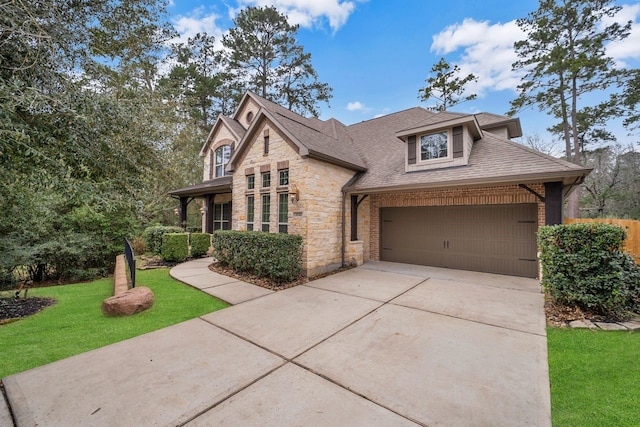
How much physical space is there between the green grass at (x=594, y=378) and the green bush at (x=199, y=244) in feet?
38.1

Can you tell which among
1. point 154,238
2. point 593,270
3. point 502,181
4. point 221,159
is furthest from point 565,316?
point 221,159

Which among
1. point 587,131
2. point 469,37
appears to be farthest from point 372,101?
point 587,131

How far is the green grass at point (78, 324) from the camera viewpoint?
11.5 ft

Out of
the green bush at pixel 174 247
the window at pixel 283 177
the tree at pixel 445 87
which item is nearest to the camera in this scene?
the window at pixel 283 177

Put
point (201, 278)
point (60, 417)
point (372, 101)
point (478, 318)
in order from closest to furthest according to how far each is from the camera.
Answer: point (60, 417) < point (478, 318) < point (201, 278) < point (372, 101)

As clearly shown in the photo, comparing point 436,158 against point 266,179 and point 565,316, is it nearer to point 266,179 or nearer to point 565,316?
point 565,316

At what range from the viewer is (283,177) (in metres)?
8.59

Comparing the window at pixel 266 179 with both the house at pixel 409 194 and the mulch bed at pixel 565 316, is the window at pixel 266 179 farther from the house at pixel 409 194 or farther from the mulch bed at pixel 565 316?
the mulch bed at pixel 565 316

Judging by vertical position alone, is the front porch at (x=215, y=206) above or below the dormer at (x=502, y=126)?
below

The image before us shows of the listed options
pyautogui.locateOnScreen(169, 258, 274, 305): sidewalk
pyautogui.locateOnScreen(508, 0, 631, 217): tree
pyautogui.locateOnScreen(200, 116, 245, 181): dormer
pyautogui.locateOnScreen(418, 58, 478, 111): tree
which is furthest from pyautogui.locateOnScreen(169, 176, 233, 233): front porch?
pyautogui.locateOnScreen(508, 0, 631, 217): tree

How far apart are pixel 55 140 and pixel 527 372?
6841 millimetres

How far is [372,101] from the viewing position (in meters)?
18.3

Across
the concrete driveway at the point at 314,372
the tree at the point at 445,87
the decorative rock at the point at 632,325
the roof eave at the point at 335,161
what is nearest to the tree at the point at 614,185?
the tree at the point at 445,87

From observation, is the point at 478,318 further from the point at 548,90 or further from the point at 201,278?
the point at 548,90
